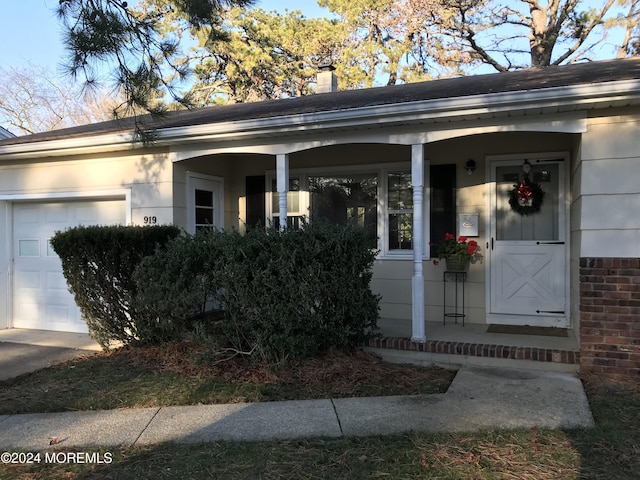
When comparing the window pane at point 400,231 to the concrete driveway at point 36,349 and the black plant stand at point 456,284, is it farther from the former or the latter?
the concrete driveway at point 36,349

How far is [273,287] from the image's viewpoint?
17.0ft

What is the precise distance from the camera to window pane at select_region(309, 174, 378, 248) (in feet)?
25.1

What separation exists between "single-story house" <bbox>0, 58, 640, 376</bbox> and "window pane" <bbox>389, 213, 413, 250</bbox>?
0.07 ft

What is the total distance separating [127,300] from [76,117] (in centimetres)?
2520

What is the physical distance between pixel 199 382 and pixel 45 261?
14.0 feet

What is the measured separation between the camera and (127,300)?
616 cm

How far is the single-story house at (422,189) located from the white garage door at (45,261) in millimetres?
26

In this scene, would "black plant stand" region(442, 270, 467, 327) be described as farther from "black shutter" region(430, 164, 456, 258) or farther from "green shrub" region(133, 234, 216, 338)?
"green shrub" region(133, 234, 216, 338)

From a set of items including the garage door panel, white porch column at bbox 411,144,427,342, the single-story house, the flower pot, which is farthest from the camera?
the garage door panel

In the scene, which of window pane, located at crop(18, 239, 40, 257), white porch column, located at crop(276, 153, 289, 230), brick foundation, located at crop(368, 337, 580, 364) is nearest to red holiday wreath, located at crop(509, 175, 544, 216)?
brick foundation, located at crop(368, 337, 580, 364)

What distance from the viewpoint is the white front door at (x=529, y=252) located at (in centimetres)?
664

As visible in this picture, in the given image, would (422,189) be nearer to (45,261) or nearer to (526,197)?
(526,197)

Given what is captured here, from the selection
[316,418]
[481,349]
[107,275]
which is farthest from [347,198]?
[316,418]

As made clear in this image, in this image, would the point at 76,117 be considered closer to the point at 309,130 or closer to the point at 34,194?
the point at 34,194
